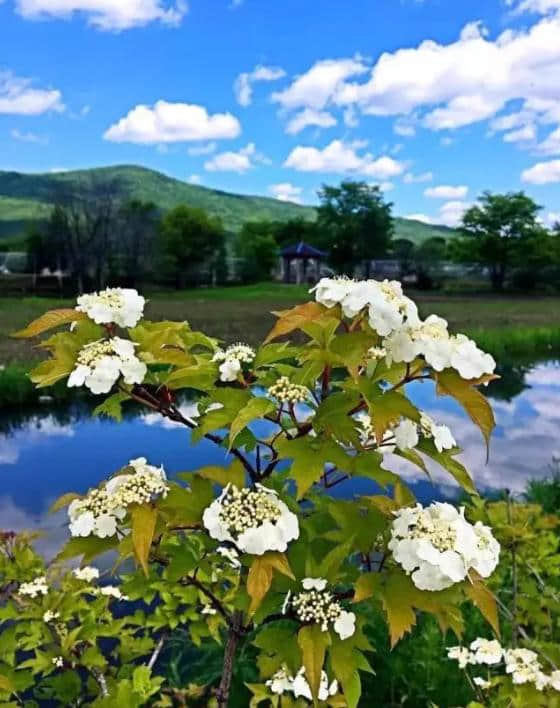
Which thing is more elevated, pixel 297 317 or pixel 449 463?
pixel 297 317

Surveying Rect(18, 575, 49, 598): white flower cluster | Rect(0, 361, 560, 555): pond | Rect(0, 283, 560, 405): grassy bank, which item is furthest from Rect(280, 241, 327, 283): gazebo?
Rect(18, 575, 49, 598): white flower cluster

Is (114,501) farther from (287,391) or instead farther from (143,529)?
(287,391)

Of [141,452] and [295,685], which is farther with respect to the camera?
[141,452]

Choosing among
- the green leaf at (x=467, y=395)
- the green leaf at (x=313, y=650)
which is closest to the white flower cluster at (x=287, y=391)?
the green leaf at (x=467, y=395)

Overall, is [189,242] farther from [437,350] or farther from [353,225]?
[437,350]

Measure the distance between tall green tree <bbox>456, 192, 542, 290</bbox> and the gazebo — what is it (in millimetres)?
11058

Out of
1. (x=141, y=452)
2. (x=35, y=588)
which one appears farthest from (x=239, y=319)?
(x=35, y=588)

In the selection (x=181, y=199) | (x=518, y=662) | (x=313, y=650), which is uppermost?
(x=181, y=199)

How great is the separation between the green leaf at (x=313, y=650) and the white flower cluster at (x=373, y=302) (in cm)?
54

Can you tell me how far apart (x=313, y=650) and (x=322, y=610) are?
0.07 meters

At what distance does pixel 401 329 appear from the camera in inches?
51.0

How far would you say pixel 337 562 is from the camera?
4.25 feet

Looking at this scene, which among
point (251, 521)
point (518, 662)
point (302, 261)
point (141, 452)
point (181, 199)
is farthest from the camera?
point (181, 199)

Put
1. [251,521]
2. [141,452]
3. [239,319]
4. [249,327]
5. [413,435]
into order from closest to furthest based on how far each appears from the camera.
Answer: [251,521], [413,435], [141,452], [249,327], [239,319]
